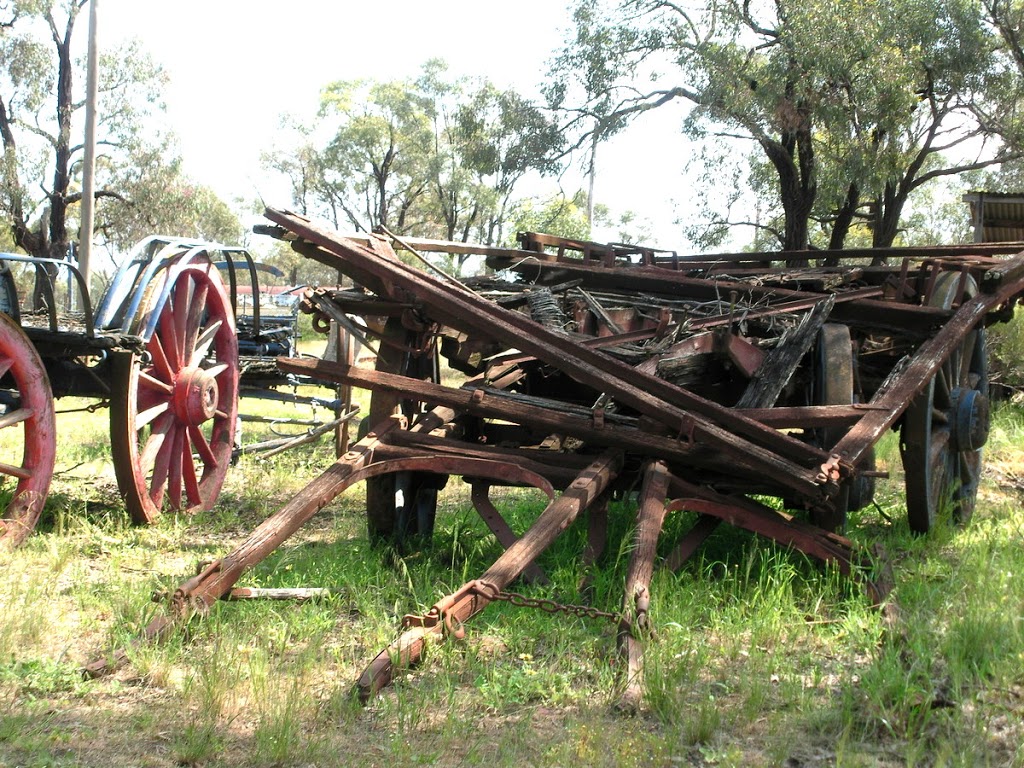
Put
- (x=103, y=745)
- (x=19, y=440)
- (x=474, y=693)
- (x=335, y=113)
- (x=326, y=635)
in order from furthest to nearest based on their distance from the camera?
(x=335, y=113), (x=19, y=440), (x=326, y=635), (x=474, y=693), (x=103, y=745)

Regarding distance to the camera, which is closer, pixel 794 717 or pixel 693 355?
pixel 794 717

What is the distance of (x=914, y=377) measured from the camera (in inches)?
162

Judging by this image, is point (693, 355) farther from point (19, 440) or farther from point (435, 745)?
point (19, 440)

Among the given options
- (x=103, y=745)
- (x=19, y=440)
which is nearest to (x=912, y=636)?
(x=103, y=745)

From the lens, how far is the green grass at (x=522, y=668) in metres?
2.57

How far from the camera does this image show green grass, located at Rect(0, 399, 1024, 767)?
2.57 m

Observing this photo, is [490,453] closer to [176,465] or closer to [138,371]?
[138,371]

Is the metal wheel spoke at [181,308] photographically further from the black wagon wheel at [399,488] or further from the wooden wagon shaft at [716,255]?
the black wagon wheel at [399,488]

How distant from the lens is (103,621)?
11.9 feet

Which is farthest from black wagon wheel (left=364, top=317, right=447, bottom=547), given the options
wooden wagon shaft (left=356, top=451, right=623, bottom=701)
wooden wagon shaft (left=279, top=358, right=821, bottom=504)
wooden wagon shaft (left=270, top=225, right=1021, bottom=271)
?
wooden wagon shaft (left=356, top=451, right=623, bottom=701)

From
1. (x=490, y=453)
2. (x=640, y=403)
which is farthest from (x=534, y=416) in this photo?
(x=640, y=403)

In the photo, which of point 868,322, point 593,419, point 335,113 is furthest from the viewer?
point 335,113

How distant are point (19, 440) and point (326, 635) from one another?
5.74 meters

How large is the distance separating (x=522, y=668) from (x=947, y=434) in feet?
10.4
